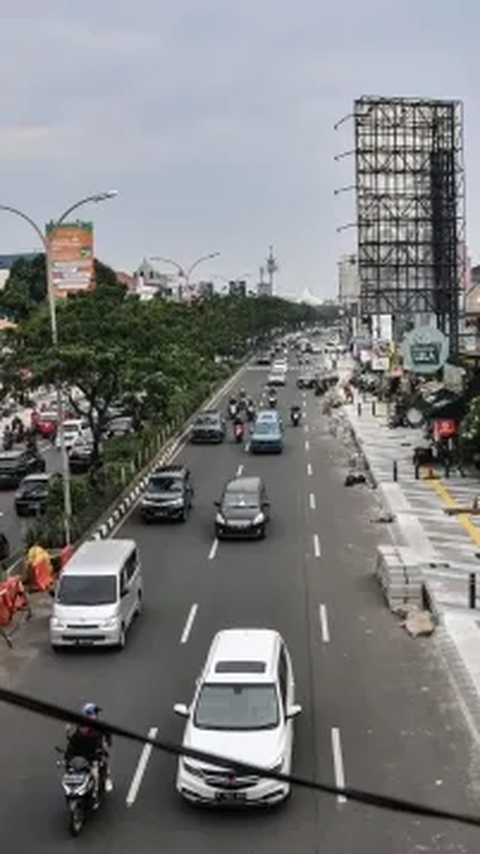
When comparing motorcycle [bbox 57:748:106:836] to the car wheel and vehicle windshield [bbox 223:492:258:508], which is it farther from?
vehicle windshield [bbox 223:492:258:508]

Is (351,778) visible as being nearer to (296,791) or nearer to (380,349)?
(296,791)

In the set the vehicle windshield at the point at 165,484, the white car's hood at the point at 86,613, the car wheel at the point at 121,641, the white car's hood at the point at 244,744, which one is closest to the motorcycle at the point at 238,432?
the vehicle windshield at the point at 165,484

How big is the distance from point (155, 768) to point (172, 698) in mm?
2870

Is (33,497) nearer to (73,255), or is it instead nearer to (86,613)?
(86,613)

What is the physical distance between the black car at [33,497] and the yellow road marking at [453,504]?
500 inches

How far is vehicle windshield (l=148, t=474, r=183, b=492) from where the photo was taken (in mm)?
33844

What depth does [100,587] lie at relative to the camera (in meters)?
20.4

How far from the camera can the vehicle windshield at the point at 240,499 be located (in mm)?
30938

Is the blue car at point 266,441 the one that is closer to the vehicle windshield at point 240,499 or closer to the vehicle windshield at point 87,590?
the vehicle windshield at point 240,499

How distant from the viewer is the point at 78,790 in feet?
42.1

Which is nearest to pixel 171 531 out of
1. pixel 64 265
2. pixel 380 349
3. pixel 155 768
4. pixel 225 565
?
pixel 225 565

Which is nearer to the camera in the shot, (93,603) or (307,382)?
(93,603)

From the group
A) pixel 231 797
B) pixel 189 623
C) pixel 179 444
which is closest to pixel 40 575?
pixel 189 623

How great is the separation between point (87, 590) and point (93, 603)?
0.33 meters
